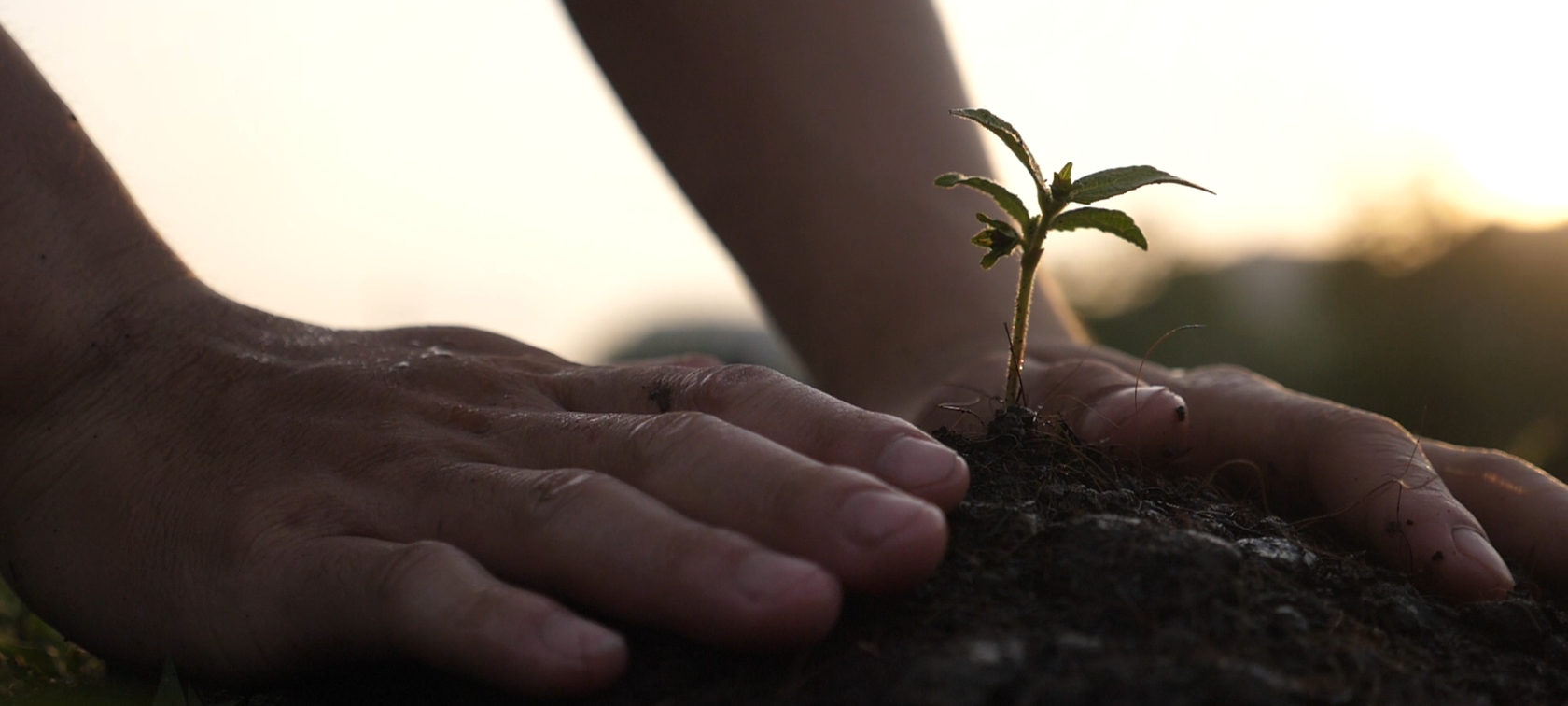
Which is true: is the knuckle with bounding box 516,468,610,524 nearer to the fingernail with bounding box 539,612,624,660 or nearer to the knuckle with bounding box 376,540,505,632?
the knuckle with bounding box 376,540,505,632

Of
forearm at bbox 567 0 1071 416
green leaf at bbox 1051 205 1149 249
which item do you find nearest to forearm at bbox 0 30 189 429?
forearm at bbox 567 0 1071 416

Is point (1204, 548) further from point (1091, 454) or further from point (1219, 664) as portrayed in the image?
point (1091, 454)

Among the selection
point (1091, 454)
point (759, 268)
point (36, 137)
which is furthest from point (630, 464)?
point (759, 268)

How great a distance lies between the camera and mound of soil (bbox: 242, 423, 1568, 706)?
4.43 feet

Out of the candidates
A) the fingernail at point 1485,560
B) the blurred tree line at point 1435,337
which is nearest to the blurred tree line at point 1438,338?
the blurred tree line at point 1435,337

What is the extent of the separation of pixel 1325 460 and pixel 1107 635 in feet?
4.66

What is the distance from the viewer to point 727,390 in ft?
6.90

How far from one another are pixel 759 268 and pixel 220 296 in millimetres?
1946

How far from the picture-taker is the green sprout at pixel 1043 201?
6.14ft

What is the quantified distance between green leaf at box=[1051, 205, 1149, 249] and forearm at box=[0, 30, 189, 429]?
2.19 meters

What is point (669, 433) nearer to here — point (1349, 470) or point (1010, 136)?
point (1010, 136)

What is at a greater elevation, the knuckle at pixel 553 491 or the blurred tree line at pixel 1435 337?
the knuckle at pixel 553 491

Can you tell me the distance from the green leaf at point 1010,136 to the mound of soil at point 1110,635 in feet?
1.84

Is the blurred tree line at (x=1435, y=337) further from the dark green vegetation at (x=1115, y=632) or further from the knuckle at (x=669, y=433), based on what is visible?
the dark green vegetation at (x=1115, y=632)
